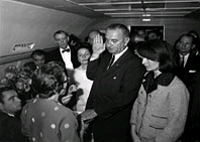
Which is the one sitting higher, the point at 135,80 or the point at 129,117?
the point at 135,80

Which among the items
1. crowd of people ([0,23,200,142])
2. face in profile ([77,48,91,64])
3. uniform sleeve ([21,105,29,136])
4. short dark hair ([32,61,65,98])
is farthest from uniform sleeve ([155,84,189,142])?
face in profile ([77,48,91,64])

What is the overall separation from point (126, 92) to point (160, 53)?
1.27 ft

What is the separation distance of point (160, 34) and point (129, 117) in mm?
3304

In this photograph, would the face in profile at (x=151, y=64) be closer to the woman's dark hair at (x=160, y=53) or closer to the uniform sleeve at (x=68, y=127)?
the woman's dark hair at (x=160, y=53)

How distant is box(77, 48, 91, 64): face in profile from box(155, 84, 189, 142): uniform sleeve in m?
1.02

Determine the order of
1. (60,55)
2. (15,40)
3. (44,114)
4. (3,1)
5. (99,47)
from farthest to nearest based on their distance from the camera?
(60,55) → (15,40) → (99,47) → (3,1) → (44,114)

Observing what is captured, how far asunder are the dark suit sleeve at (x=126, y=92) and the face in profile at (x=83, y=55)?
62 cm

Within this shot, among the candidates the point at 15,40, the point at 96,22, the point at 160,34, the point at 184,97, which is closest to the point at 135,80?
the point at 184,97

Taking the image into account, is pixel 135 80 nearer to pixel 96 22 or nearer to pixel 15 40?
pixel 15 40

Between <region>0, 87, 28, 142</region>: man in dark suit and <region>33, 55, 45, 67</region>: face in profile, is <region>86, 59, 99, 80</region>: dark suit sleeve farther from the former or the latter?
<region>33, 55, 45, 67</region>: face in profile

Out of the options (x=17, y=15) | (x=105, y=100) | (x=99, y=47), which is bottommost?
(x=105, y=100)

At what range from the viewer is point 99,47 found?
1745mm

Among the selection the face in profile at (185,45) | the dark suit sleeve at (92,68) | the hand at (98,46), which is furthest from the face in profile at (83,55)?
the face in profile at (185,45)

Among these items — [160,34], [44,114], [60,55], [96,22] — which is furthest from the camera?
[160,34]
